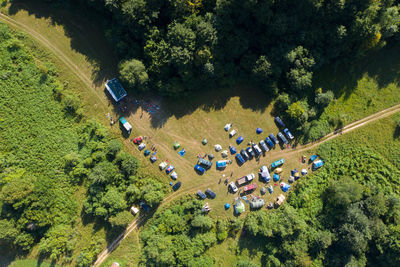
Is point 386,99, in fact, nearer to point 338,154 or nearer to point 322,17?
point 338,154

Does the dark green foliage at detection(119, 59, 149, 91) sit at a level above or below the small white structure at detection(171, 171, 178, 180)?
above

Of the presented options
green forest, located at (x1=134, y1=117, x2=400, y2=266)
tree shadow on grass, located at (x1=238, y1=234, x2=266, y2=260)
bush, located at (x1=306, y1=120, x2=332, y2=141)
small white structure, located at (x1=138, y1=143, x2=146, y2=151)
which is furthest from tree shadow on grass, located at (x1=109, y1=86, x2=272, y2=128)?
tree shadow on grass, located at (x1=238, y1=234, x2=266, y2=260)

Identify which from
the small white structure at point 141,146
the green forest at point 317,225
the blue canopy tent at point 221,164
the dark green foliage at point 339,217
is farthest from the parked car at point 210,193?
the small white structure at point 141,146

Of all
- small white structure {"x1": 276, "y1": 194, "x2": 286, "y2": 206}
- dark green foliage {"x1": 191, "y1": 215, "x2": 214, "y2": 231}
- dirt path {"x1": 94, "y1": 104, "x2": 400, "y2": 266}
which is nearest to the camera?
dark green foliage {"x1": 191, "y1": 215, "x2": 214, "y2": 231}

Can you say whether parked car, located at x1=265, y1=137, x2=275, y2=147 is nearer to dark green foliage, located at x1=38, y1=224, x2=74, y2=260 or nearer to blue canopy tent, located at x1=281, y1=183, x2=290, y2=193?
blue canopy tent, located at x1=281, y1=183, x2=290, y2=193

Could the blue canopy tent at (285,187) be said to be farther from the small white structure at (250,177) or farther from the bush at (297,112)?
the bush at (297,112)

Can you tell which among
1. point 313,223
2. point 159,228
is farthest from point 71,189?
point 313,223
